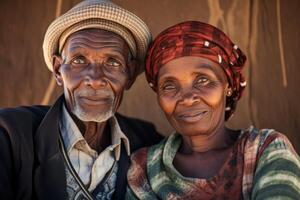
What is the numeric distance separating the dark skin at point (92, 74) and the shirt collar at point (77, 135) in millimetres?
46

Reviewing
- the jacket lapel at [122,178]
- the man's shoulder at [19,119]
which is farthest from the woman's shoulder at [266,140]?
the man's shoulder at [19,119]

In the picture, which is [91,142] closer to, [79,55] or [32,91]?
[79,55]

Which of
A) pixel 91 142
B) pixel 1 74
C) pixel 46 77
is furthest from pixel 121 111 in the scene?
pixel 91 142

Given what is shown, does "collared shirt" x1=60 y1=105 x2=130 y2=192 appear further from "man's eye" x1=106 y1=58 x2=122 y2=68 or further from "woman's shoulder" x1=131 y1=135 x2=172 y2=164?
"man's eye" x1=106 y1=58 x2=122 y2=68

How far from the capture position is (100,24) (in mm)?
2484

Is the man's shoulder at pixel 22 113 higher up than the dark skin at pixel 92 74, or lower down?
lower down

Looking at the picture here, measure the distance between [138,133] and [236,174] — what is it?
2.46 feet

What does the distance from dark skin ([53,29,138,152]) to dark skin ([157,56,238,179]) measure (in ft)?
0.81

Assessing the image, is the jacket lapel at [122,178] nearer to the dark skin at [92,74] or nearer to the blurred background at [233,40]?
the dark skin at [92,74]

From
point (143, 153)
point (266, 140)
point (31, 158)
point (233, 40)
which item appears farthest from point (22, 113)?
point (233, 40)

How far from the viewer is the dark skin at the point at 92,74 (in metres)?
2.42

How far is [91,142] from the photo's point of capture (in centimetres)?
257

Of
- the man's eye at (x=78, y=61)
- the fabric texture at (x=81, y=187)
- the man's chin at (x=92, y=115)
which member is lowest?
the fabric texture at (x=81, y=187)

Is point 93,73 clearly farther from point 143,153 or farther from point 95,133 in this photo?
point 143,153
